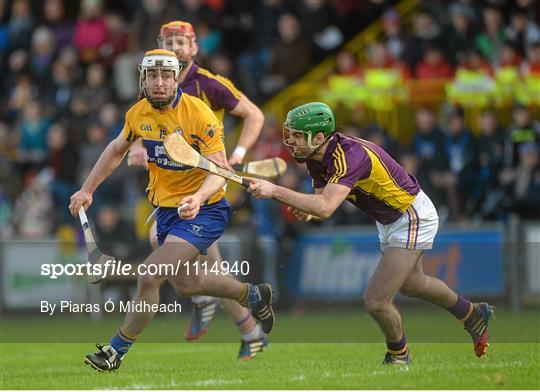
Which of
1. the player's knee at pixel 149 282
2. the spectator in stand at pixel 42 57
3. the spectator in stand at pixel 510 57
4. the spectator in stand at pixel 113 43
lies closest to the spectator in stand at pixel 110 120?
the spectator in stand at pixel 113 43

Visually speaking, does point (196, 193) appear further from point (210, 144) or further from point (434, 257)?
point (434, 257)

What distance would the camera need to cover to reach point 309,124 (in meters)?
8.75

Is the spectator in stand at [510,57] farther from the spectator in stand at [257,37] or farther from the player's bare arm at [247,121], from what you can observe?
the player's bare arm at [247,121]

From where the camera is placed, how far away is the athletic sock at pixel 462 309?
9492 millimetres

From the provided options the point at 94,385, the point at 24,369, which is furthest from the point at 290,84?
the point at 94,385

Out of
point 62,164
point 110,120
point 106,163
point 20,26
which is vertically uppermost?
point 106,163

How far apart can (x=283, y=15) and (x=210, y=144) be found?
9044 millimetres

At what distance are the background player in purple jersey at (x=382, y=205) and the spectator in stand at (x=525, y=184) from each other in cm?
573

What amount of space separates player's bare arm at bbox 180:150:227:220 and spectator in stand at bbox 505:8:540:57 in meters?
8.11

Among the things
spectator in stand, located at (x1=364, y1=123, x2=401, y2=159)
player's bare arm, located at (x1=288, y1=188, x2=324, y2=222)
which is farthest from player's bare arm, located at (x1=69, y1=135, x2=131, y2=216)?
spectator in stand, located at (x1=364, y1=123, x2=401, y2=159)

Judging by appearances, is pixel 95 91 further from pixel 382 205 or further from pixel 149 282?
pixel 382 205

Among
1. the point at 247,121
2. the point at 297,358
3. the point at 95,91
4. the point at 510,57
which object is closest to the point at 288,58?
the point at 95,91

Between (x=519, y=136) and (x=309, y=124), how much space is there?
705 centimetres

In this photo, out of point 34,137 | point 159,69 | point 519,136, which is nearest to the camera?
point 159,69
